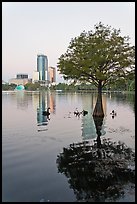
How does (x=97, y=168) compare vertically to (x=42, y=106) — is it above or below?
below

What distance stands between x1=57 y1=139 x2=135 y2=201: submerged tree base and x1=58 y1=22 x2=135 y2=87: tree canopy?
55.8ft

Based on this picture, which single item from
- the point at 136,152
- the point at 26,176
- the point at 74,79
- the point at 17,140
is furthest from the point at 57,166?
the point at 74,79

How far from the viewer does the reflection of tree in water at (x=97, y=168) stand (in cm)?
1123

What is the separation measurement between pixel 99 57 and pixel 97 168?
22.0 meters

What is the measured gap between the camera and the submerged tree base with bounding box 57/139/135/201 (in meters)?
11.2

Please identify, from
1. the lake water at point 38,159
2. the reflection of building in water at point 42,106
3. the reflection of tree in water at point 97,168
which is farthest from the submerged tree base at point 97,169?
the reflection of building in water at point 42,106

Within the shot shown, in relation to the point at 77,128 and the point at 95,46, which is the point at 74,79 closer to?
the point at 95,46

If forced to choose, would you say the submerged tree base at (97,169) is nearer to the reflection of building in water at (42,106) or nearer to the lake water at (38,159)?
the lake water at (38,159)

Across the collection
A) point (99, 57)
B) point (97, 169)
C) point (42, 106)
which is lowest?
point (97, 169)

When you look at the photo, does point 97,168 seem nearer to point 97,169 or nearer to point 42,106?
point 97,169

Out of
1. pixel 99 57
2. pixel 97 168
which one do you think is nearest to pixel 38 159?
pixel 97 168

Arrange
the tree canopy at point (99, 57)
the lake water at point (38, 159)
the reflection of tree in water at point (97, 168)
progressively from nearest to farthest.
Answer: the lake water at point (38, 159)
the reflection of tree in water at point (97, 168)
the tree canopy at point (99, 57)

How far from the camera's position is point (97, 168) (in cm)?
1426

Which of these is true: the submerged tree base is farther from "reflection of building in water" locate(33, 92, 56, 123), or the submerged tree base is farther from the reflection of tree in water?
"reflection of building in water" locate(33, 92, 56, 123)
